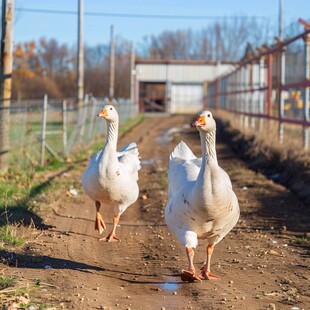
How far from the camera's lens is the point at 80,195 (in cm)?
1249

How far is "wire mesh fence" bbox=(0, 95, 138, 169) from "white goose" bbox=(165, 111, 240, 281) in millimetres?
8023

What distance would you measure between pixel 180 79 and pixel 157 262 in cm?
6584

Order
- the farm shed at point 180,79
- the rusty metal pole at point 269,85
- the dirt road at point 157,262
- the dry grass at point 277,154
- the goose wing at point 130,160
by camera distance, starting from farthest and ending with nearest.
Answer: the farm shed at point 180,79 < the rusty metal pole at point 269,85 < the dry grass at point 277,154 < the goose wing at point 130,160 < the dirt road at point 157,262

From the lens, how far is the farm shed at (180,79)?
7188 cm

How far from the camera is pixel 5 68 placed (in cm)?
1407

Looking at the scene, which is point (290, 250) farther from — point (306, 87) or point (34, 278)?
point (306, 87)

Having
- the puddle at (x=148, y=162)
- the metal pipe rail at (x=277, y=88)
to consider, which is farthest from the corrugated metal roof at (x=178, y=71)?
the puddle at (x=148, y=162)

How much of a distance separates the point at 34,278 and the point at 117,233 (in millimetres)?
2919

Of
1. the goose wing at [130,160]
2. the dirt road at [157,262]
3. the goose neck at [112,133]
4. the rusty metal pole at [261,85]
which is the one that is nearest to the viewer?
the dirt road at [157,262]

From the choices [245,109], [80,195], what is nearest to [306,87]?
[80,195]

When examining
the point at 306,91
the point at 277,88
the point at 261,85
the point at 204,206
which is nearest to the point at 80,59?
the point at 261,85

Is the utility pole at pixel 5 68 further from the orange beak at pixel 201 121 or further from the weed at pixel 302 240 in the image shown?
the orange beak at pixel 201 121

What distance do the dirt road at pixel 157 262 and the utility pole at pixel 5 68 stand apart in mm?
2460

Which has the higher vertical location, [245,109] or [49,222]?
[245,109]
